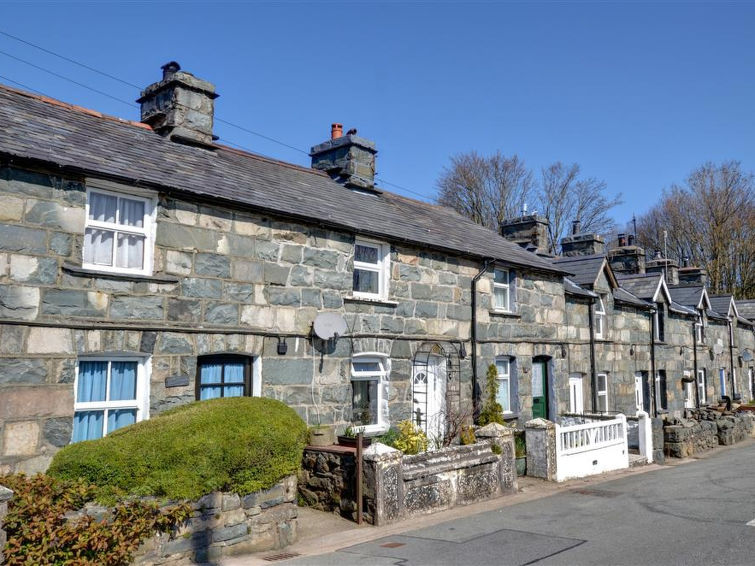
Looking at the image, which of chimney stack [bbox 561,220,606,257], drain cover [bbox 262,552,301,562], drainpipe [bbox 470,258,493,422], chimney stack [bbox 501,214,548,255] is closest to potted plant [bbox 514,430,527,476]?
drainpipe [bbox 470,258,493,422]

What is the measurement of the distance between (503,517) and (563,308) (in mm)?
9831

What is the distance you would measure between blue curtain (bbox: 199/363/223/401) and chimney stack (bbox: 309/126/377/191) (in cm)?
726

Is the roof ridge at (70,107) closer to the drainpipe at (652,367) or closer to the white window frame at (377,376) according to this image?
the white window frame at (377,376)

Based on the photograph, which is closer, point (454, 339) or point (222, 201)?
point (222, 201)

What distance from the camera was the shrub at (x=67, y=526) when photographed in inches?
253

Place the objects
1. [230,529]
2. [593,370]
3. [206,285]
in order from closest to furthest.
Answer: [230,529] → [206,285] → [593,370]

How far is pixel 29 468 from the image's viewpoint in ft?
29.0

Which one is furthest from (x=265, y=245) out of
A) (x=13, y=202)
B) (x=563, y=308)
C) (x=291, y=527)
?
(x=563, y=308)

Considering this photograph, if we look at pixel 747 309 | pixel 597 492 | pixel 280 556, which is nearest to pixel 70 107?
pixel 280 556

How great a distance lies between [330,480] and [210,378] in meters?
2.57

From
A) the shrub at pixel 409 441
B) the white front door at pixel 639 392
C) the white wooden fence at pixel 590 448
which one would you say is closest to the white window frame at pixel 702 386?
the white front door at pixel 639 392

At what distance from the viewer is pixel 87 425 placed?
Result: 965 centimetres

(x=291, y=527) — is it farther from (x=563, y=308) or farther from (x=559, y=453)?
(x=563, y=308)

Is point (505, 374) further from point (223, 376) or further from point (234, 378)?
point (223, 376)
